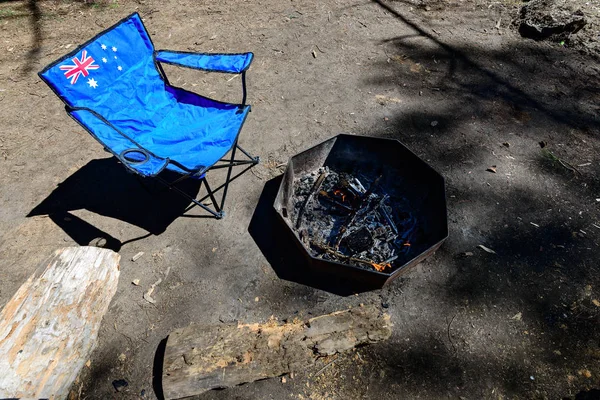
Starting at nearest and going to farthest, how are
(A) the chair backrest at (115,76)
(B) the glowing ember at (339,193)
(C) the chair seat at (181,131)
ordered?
(C) the chair seat at (181,131) → (A) the chair backrest at (115,76) → (B) the glowing ember at (339,193)

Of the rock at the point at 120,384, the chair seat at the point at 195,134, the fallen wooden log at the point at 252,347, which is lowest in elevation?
the rock at the point at 120,384

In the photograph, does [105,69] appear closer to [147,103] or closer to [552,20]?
[147,103]

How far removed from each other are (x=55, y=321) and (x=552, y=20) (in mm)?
7082

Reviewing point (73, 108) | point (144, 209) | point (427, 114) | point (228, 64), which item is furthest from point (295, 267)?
point (427, 114)

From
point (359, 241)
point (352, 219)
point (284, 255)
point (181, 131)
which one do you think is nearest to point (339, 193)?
point (352, 219)

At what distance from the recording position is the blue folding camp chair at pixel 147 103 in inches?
114

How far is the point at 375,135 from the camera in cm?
409

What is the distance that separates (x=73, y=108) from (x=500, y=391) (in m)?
3.82

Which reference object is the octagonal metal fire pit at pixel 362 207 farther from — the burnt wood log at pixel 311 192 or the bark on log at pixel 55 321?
the bark on log at pixel 55 321

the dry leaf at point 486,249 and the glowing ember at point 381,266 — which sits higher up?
the glowing ember at point 381,266

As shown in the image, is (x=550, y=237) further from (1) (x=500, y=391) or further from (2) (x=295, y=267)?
(2) (x=295, y=267)

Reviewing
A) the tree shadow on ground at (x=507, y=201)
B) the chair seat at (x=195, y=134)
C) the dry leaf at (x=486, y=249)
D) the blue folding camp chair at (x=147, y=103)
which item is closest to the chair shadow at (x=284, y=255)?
the blue folding camp chair at (x=147, y=103)

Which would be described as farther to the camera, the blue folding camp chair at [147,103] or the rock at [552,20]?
the rock at [552,20]

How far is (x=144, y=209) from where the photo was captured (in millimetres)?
3494
